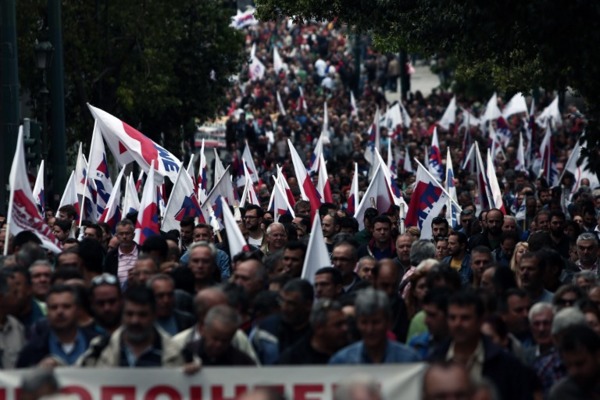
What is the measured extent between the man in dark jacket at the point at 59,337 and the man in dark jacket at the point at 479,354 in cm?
206

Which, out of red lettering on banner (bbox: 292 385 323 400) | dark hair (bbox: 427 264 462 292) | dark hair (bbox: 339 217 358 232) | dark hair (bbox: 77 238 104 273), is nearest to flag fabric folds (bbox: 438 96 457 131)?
dark hair (bbox: 339 217 358 232)

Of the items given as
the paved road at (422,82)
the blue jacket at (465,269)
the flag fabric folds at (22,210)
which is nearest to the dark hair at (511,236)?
the blue jacket at (465,269)

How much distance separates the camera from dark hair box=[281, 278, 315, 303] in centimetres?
1136

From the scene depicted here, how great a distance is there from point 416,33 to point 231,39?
→ 17051 mm

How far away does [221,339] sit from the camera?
1022 cm

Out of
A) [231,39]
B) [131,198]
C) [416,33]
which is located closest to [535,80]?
[416,33]

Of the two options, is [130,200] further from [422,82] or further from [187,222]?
[422,82]

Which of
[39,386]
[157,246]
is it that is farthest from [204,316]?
[157,246]

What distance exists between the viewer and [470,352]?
10016mm

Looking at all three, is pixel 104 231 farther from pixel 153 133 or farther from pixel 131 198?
pixel 153 133

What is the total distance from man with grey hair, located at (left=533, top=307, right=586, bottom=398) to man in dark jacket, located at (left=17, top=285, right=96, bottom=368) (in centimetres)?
253

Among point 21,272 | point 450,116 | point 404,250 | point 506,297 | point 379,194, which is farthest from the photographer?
point 450,116

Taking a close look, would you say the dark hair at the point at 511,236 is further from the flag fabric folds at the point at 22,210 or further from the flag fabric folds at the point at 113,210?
the flag fabric folds at the point at 113,210

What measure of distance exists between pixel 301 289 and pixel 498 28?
579 cm
